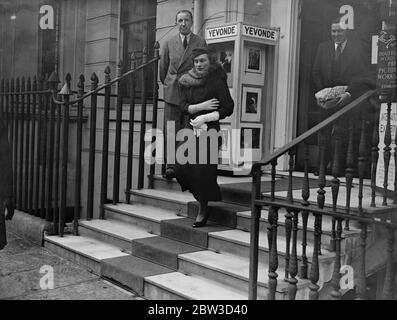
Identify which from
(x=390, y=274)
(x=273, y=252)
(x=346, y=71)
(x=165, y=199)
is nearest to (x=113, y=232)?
(x=165, y=199)

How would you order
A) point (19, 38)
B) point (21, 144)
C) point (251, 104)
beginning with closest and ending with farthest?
point (251, 104), point (21, 144), point (19, 38)

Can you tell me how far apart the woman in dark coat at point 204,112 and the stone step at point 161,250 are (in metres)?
0.27

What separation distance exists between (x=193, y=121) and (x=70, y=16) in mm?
5472

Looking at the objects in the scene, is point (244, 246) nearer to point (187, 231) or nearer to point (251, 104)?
point (187, 231)

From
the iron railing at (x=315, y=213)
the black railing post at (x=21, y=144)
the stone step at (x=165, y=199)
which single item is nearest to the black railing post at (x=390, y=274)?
the iron railing at (x=315, y=213)

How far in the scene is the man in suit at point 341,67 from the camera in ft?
15.2

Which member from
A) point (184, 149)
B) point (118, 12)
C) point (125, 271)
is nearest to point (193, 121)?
point (184, 149)

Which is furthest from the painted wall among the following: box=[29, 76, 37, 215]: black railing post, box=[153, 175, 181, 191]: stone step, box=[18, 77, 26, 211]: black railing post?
box=[153, 175, 181, 191]: stone step

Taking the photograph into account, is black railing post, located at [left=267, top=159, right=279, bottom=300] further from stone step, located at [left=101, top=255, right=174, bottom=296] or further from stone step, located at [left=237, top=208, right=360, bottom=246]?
stone step, located at [left=101, top=255, right=174, bottom=296]

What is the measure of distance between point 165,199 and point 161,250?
3.45ft

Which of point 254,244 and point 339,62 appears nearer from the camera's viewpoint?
point 254,244

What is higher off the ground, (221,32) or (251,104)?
(221,32)

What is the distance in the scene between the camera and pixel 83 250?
200 inches

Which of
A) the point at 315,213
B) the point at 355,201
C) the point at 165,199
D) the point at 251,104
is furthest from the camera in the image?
the point at 251,104
